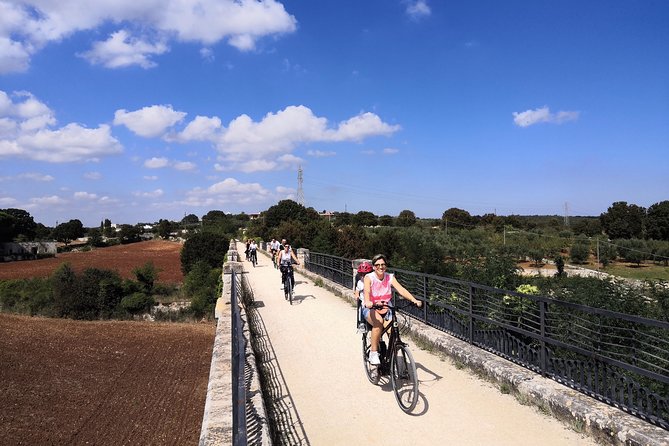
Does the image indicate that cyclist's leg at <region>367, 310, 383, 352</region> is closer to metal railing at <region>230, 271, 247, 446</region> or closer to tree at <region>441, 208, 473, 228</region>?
metal railing at <region>230, 271, 247, 446</region>

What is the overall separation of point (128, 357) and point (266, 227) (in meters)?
54.4

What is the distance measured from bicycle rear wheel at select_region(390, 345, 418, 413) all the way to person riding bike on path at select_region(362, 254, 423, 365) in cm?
23

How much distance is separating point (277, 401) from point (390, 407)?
1336mm

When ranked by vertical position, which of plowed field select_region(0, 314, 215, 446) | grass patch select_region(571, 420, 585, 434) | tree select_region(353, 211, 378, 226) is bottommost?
plowed field select_region(0, 314, 215, 446)

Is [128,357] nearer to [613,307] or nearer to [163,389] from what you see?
[163,389]

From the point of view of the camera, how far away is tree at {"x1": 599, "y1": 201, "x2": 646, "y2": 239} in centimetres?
6688

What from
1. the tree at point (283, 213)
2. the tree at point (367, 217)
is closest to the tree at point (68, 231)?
the tree at point (283, 213)

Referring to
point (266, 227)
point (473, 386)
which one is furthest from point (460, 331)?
point (266, 227)

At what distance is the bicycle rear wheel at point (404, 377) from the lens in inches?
195

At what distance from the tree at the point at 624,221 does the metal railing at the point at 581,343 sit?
226 feet

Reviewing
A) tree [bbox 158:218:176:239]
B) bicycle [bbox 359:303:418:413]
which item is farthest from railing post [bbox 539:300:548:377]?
tree [bbox 158:218:176:239]

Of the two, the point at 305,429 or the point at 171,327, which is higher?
the point at 305,429

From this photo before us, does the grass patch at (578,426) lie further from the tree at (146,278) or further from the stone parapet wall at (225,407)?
the tree at (146,278)

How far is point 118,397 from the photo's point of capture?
15172 mm
